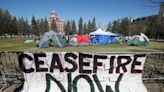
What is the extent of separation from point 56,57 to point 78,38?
57.6 feet

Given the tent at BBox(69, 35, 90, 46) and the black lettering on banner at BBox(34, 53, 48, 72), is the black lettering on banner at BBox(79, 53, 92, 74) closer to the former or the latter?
the black lettering on banner at BBox(34, 53, 48, 72)

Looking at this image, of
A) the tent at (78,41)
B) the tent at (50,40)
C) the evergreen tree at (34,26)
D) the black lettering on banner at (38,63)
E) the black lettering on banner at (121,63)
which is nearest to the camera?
the black lettering on banner at (38,63)

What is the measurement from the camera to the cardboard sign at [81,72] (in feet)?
14.0

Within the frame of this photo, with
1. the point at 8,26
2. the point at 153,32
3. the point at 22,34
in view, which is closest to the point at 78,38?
the point at 153,32

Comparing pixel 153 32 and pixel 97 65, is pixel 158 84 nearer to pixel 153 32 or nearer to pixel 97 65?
pixel 97 65

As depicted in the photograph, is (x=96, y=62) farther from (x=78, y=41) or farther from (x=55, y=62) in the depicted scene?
(x=78, y=41)

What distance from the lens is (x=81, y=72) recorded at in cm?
438

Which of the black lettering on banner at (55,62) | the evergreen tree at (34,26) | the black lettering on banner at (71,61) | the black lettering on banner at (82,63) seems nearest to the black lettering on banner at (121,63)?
the black lettering on banner at (82,63)

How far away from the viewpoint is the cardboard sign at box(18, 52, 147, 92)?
4.25 metres

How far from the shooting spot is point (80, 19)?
8812 centimetres

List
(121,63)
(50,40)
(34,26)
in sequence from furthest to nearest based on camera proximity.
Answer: (34,26), (50,40), (121,63)

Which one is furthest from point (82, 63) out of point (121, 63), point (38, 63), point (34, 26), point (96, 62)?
point (34, 26)

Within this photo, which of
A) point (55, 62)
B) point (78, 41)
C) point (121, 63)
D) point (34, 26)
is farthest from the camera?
point (34, 26)

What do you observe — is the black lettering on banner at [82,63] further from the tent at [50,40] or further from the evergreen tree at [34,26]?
the evergreen tree at [34,26]
